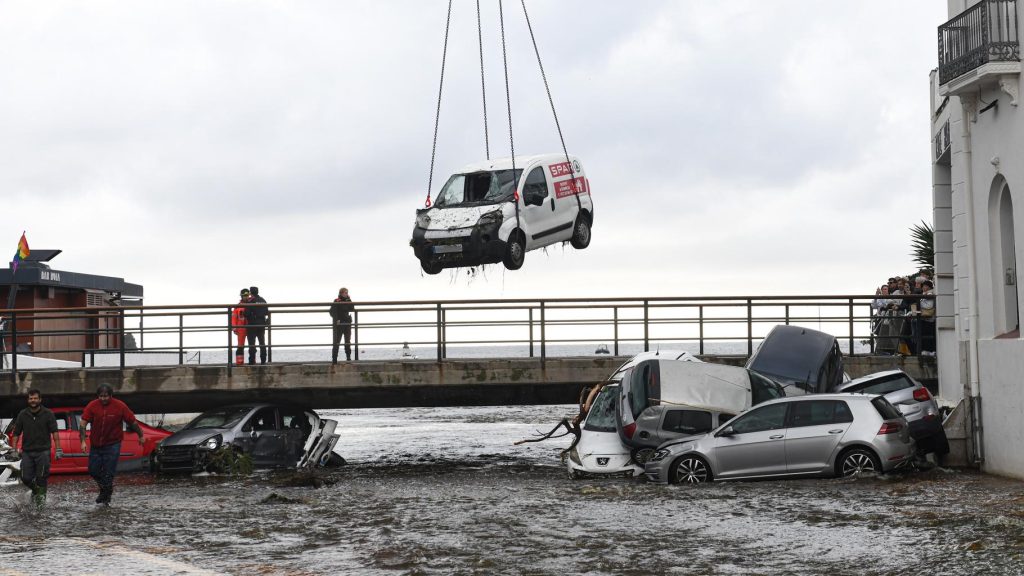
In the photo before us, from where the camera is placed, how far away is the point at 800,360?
69.7 ft

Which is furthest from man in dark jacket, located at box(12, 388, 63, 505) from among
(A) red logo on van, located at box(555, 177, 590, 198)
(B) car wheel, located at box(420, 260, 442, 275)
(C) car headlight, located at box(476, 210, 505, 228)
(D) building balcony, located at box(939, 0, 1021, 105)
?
(D) building balcony, located at box(939, 0, 1021, 105)

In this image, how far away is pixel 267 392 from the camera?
24.1m

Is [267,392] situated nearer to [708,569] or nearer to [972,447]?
[972,447]

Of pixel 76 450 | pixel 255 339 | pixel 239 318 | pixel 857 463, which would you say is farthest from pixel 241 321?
pixel 857 463

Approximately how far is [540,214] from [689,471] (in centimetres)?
655

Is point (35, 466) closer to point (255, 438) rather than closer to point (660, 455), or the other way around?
point (255, 438)

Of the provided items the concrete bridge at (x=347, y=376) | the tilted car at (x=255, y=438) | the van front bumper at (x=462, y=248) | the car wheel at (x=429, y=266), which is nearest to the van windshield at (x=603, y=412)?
the concrete bridge at (x=347, y=376)

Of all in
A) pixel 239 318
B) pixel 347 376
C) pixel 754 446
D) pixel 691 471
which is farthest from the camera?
pixel 239 318

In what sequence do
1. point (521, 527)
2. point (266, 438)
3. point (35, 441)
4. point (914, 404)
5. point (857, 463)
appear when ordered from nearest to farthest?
point (521, 527) → point (35, 441) → point (857, 463) → point (914, 404) → point (266, 438)

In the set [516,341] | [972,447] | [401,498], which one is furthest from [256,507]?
[972,447]

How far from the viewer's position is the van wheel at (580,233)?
2439 cm

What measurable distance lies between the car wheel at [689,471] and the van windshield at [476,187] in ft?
22.0

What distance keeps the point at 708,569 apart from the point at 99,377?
16.1 metres

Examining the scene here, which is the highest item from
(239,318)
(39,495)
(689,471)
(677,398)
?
(239,318)
